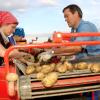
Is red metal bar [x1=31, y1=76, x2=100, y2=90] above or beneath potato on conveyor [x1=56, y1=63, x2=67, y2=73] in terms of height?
beneath

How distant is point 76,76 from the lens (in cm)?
317

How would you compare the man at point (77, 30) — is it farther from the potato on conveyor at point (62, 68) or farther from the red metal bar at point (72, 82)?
the red metal bar at point (72, 82)

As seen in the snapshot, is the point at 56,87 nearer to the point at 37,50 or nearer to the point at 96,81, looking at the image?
the point at 96,81

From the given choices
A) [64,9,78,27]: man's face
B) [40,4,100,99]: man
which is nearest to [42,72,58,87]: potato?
[40,4,100,99]: man

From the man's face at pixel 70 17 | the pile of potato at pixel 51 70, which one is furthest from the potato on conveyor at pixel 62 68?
the man's face at pixel 70 17

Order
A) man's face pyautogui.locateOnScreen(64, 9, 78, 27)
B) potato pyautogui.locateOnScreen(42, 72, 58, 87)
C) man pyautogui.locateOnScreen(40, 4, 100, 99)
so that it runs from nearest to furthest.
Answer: potato pyautogui.locateOnScreen(42, 72, 58, 87) → man pyautogui.locateOnScreen(40, 4, 100, 99) → man's face pyautogui.locateOnScreen(64, 9, 78, 27)

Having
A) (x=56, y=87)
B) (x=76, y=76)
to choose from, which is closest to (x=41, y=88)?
(x=56, y=87)

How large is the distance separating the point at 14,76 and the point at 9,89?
0.40 ft

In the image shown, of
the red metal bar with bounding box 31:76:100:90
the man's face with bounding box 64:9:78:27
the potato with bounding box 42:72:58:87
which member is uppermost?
the man's face with bounding box 64:9:78:27

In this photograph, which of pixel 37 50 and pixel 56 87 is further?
pixel 37 50

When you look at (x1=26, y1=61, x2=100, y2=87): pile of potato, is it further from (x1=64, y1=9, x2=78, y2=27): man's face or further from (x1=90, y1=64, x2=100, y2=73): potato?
(x1=64, y1=9, x2=78, y2=27): man's face

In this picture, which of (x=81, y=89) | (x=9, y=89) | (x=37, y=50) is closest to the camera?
(x=9, y=89)

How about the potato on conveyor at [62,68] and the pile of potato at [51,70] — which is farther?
the potato on conveyor at [62,68]

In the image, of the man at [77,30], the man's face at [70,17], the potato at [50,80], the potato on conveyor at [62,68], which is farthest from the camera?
the man's face at [70,17]
